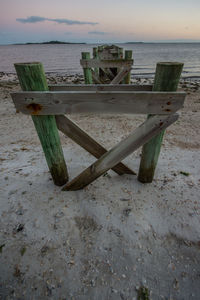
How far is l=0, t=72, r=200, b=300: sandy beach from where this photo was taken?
1.77m

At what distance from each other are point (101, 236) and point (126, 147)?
1308mm

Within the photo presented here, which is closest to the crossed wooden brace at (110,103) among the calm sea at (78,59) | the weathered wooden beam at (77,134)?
the weathered wooden beam at (77,134)

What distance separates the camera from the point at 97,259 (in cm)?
197

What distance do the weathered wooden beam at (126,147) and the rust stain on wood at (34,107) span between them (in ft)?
3.61

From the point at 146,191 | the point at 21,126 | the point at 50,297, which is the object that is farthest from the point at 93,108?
the point at 21,126

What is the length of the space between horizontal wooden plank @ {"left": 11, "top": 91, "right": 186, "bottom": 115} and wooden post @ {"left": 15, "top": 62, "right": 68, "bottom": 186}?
135 mm

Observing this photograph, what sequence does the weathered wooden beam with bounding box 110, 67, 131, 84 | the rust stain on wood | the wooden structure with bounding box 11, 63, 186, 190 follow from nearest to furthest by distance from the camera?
the wooden structure with bounding box 11, 63, 186, 190 → the rust stain on wood → the weathered wooden beam with bounding box 110, 67, 131, 84

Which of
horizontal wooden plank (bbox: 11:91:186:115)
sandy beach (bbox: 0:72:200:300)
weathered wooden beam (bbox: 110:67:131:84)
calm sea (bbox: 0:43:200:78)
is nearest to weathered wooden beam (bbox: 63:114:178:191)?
horizontal wooden plank (bbox: 11:91:186:115)

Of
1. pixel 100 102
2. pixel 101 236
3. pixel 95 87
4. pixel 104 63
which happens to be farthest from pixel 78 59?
pixel 101 236

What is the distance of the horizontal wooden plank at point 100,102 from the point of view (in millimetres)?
1710

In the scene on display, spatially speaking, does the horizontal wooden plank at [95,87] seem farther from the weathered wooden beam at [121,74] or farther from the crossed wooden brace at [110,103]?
the weathered wooden beam at [121,74]

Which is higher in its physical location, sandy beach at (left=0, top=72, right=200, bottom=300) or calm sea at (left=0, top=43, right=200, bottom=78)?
sandy beach at (left=0, top=72, right=200, bottom=300)

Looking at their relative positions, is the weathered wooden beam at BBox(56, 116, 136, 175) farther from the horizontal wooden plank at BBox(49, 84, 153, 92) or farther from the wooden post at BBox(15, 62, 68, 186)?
the horizontal wooden plank at BBox(49, 84, 153, 92)

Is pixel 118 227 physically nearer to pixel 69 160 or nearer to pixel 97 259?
pixel 97 259
